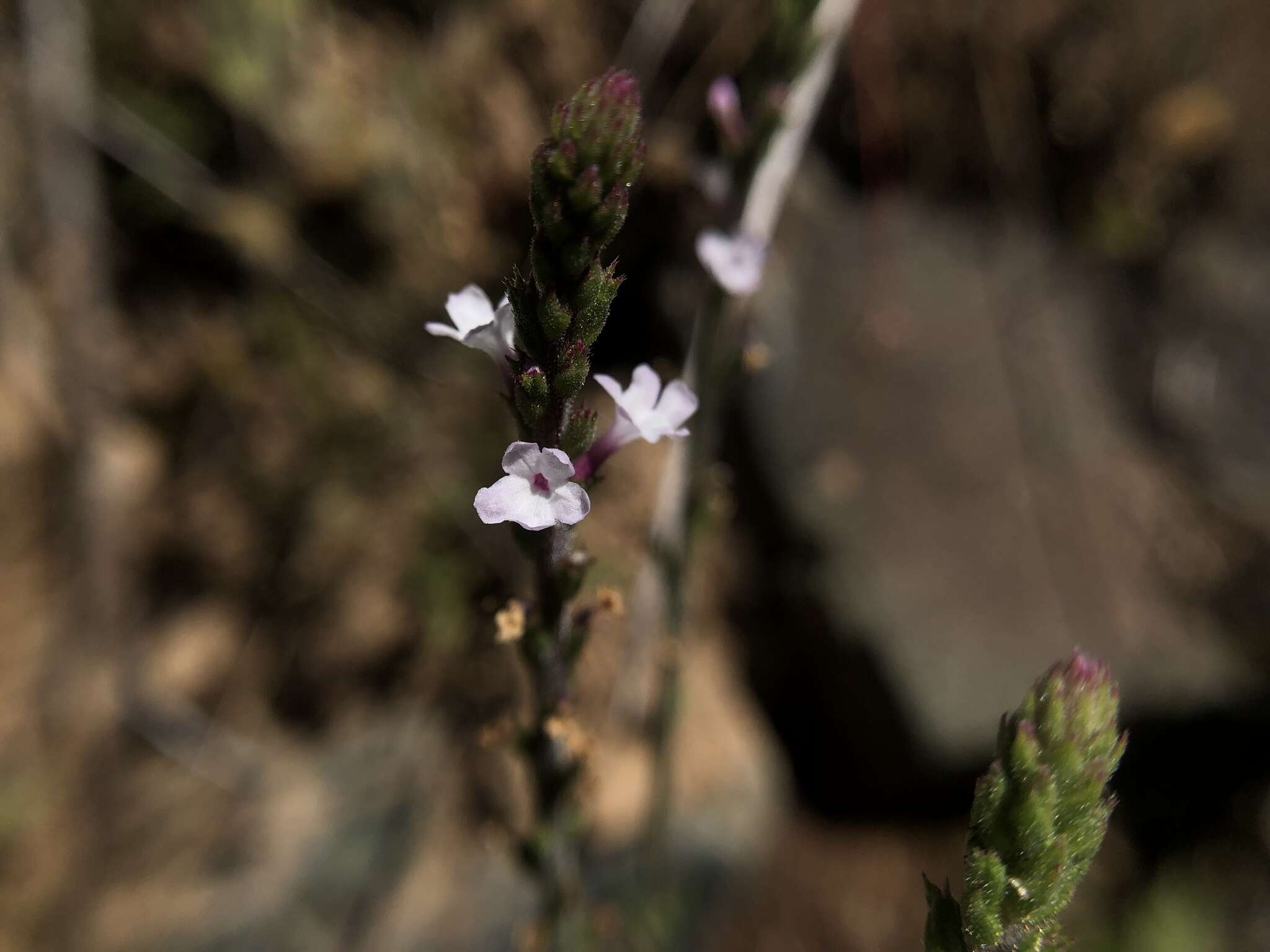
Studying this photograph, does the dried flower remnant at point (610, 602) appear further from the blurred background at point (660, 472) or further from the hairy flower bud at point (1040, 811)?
the blurred background at point (660, 472)

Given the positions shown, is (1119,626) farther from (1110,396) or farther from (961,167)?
(961,167)

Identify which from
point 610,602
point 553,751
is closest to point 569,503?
point 610,602

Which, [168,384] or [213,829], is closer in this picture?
[213,829]

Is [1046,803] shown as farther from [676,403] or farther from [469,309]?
[469,309]

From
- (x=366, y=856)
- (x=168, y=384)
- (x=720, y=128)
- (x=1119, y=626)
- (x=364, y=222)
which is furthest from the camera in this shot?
(x=168, y=384)

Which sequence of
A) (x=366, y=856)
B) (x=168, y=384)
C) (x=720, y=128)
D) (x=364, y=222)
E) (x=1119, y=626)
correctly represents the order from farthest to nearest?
(x=168, y=384), (x=364, y=222), (x=1119, y=626), (x=366, y=856), (x=720, y=128)

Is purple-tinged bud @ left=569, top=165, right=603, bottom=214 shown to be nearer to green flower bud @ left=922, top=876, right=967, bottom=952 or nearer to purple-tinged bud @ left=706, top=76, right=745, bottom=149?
purple-tinged bud @ left=706, top=76, right=745, bottom=149

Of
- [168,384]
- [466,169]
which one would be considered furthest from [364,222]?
[168,384]

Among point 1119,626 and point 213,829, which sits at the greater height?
point 1119,626
